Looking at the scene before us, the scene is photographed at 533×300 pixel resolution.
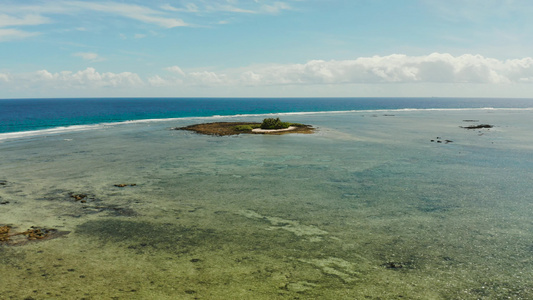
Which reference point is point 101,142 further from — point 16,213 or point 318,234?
point 318,234

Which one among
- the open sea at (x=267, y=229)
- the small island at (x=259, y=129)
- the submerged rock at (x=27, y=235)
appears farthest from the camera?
the small island at (x=259, y=129)

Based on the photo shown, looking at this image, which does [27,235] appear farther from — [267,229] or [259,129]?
[259,129]

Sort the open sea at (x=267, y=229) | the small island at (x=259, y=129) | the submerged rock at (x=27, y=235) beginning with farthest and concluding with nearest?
the small island at (x=259, y=129) → the submerged rock at (x=27, y=235) → the open sea at (x=267, y=229)

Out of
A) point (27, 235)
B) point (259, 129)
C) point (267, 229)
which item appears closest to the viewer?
point (27, 235)

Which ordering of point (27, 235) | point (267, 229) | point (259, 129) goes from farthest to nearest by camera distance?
point (259, 129), point (267, 229), point (27, 235)

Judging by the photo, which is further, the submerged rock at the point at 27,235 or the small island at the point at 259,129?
the small island at the point at 259,129

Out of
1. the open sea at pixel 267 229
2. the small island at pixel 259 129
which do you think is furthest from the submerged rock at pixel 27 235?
the small island at pixel 259 129

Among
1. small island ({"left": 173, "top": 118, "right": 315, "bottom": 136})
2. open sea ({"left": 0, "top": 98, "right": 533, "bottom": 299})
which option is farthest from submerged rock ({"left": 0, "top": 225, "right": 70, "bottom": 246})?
small island ({"left": 173, "top": 118, "right": 315, "bottom": 136})

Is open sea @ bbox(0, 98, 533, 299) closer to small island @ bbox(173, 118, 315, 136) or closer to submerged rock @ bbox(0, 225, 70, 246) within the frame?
submerged rock @ bbox(0, 225, 70, 246)

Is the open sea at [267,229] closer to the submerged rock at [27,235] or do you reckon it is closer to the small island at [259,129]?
the submerged rock at [27,235]

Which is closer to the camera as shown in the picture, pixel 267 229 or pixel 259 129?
pixel 267 229

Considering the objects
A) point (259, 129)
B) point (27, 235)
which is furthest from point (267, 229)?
point (259, 129)
